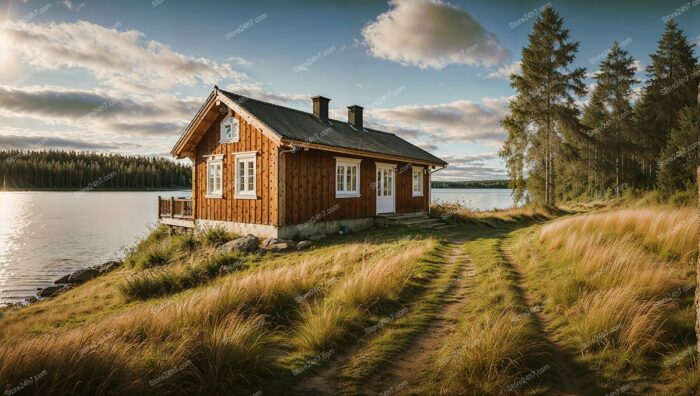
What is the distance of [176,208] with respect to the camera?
20.5 metres

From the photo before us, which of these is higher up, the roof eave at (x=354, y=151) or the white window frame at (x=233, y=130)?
the white window frame at (x=233, y=130)

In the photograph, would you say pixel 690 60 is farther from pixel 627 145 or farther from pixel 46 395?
pixel 46 395

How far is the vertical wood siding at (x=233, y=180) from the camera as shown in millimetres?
15086

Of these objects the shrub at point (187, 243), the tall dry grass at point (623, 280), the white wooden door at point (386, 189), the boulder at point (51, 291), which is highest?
the white wooden door at point (386, 189)

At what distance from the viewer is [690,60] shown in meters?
30.9

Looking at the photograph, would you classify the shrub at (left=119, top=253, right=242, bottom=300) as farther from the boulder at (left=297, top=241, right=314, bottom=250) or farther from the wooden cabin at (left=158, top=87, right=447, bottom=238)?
the wooden cabin at (left=158, top=87, right=447, bottom=238)

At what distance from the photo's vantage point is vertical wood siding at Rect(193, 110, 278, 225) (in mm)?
15086

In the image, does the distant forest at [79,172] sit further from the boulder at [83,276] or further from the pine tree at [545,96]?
the pine tree at [545,96]

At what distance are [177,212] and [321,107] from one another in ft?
30.7

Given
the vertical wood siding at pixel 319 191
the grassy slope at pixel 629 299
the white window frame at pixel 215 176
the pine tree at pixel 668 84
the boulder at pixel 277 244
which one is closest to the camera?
the grassy slope at pixel 629 299

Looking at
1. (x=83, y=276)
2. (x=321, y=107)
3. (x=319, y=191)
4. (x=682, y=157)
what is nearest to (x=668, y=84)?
(x=682, y=157)

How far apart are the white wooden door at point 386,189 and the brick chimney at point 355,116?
12.2 ft

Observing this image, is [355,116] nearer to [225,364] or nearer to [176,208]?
[176,208]

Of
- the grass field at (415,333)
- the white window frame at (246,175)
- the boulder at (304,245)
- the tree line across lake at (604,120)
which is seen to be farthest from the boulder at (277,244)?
the tree line across lake at (604,120)
